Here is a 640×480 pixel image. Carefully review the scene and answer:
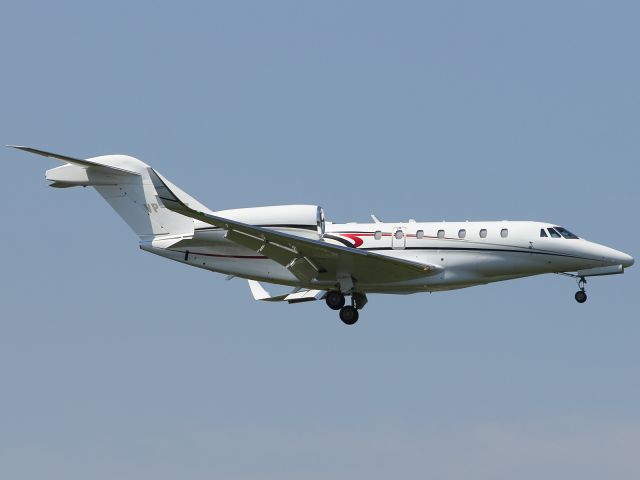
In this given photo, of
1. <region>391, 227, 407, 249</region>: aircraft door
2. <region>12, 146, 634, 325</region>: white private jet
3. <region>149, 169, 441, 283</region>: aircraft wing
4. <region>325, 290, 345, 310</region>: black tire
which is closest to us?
<region>149, 169, 441, 283</region>: aircraft wing

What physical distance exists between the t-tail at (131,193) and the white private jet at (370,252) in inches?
6.4

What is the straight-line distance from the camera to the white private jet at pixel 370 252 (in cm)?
2791

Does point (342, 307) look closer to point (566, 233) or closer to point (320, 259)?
point (320, 259)

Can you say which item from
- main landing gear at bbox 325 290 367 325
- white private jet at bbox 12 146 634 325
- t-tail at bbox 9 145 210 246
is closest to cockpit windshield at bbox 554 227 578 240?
white private jet at bbox 12 146 634 325

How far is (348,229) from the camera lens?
29406 millimetres

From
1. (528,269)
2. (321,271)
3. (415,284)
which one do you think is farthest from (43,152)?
(528,269)

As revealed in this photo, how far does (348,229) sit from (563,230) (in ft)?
17.1

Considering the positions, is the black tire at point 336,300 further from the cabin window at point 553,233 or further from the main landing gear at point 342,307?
the cabin window at point 553,233

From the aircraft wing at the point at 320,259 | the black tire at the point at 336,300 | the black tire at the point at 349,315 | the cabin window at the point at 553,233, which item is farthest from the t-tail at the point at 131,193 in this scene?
the cabin window at the point at 553,233

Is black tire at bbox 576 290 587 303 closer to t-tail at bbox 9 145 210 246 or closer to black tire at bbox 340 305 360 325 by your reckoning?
black tire at bbox 340 305 360 325

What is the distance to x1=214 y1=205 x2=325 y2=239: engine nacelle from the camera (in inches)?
1100

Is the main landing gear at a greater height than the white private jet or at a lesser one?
lesser

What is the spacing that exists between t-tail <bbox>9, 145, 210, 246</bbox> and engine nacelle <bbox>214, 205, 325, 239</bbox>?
2499mm

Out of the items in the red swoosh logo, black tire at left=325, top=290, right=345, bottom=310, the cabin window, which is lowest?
black tire at left=325, top=290, right=345, bottom=310
